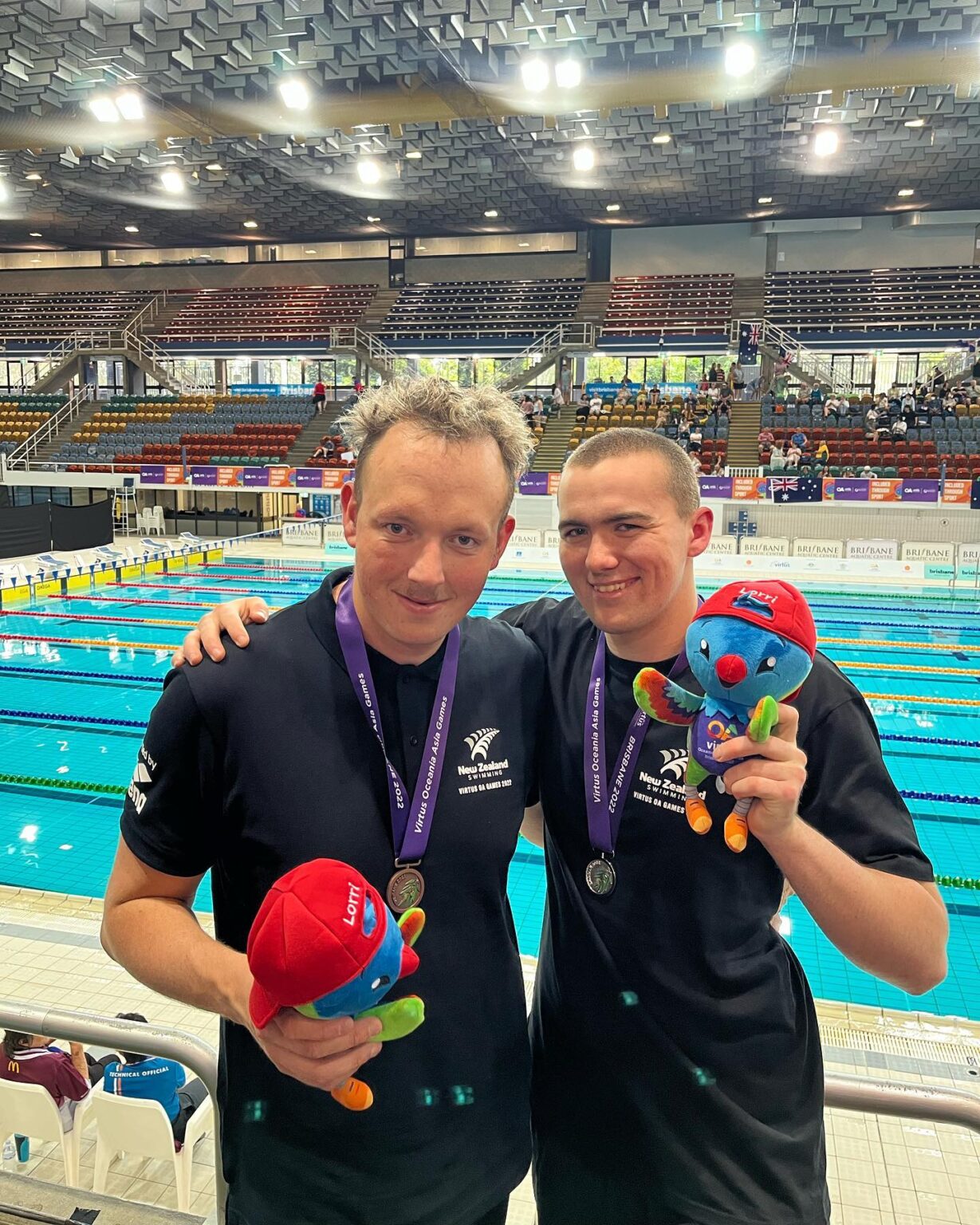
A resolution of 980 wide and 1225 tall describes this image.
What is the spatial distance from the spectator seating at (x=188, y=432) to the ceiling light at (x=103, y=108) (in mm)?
6944

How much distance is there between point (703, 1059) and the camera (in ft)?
4.34

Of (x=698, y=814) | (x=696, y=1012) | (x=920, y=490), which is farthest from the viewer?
(x=920, y=490)

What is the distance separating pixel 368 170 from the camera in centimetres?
1712

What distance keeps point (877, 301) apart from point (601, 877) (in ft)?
A: 81.4

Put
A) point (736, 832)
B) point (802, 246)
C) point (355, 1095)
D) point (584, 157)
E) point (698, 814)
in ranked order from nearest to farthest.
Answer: point (355, 1095) → point (736, 832) → point (698, 814) → point (584, 157) → point (802, 246)

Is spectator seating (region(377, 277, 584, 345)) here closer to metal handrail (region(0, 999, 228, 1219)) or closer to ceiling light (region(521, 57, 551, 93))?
ceiling light (region(521, 57, 551, 93))

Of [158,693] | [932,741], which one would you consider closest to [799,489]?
[932,741]

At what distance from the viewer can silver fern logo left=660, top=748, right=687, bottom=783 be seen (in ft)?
4.54

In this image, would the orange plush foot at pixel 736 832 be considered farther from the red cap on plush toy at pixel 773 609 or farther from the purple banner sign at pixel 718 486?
the purple banner sign at pixel 718 486

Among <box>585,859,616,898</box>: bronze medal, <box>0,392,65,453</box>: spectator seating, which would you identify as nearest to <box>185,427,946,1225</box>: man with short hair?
<box>585,859,616,898</box>: bronze medal

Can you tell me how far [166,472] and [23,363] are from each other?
13815mm

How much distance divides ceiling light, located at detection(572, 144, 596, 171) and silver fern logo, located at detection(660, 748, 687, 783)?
56.4 feet

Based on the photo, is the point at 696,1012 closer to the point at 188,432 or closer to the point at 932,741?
the point at 932,741

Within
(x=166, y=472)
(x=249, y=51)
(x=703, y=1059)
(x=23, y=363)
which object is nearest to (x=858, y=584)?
(x=249, y=51)
